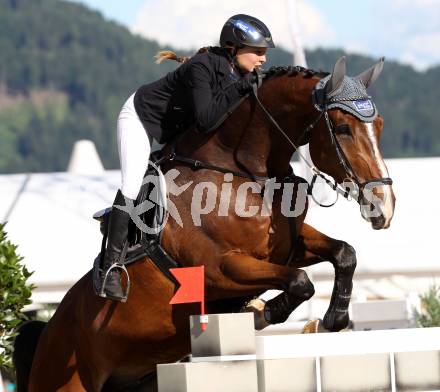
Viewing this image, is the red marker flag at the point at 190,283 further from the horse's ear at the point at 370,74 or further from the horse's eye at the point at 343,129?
the horse's ear at the point at 370,74

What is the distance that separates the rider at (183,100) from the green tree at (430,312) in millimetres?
6456

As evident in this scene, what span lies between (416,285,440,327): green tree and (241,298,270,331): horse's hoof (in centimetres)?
616

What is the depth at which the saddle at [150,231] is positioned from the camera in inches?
183

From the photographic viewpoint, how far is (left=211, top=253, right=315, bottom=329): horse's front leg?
4.29 meters

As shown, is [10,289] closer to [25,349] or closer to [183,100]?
[25,349]

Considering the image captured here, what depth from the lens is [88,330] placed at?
5008 millimetres

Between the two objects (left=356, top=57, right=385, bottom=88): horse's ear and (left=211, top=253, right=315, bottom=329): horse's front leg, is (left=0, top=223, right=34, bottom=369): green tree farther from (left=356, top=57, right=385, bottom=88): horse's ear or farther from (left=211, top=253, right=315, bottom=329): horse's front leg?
(left=356, top=57, right=385, bottom=88): horse's ear

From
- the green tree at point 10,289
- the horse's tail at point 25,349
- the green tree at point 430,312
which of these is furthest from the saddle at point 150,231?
the green tree at point 430,312

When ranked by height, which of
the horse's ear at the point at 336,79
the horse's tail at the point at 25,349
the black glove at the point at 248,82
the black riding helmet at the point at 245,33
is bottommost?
the horse's tail at the point at 25,349

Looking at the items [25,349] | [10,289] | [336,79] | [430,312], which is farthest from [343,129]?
[430,312]

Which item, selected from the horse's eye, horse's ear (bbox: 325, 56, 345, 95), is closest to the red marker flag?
the horse's eye

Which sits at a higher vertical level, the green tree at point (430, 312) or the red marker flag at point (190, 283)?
the red marker flag at point (190, 283)

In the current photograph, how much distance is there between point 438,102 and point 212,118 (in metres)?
106

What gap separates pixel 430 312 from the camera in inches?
428
